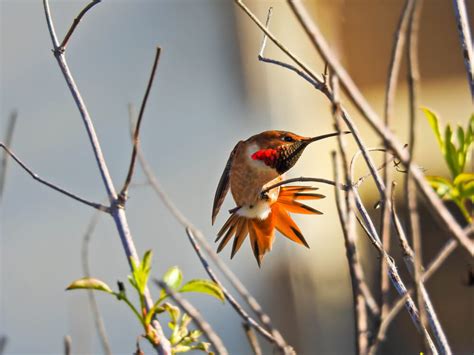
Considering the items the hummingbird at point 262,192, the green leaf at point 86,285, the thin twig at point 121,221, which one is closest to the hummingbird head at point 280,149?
the hummingbird at point 262,192

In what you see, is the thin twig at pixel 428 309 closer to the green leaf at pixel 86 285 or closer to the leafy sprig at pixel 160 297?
the leafy sprig at pixel 160 297

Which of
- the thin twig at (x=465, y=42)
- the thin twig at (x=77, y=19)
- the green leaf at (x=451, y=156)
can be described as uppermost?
the thin twig at (x=77, y=19)

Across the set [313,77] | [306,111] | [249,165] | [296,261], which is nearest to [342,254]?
[296,261]

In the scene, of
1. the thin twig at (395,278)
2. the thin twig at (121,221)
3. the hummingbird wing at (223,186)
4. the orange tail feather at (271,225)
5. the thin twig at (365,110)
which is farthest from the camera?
the hummingbird wing at (223,186)

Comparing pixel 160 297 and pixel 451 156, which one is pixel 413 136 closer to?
pixel 451 156

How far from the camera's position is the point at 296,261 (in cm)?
518

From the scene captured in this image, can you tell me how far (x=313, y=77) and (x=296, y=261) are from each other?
4091mm

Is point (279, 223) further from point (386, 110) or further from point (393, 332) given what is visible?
point (393, 332)

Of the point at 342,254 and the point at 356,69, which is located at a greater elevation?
the point at 356,69

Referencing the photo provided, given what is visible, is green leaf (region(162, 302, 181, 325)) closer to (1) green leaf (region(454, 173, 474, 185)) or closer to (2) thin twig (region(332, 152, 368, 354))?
(2) thin twig (region(332, 152, 368, 354))

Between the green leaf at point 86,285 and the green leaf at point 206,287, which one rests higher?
the green leaf at point 86,285

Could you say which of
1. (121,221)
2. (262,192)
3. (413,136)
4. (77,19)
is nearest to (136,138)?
(121,221)

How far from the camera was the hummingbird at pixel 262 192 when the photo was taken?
123 centimetres

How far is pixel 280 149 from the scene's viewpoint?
1449 mm
